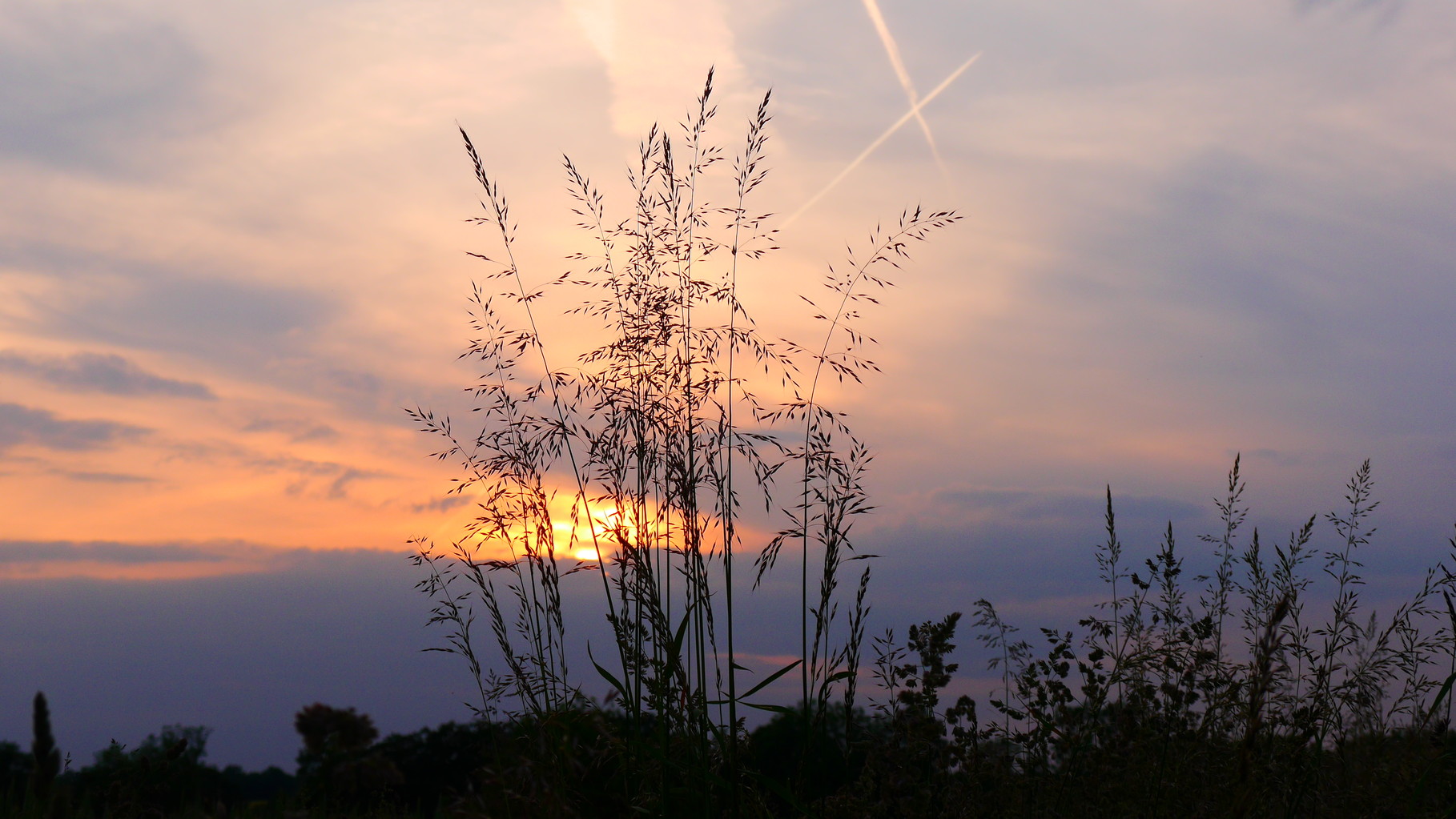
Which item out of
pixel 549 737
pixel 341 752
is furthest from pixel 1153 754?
pixel 341 752

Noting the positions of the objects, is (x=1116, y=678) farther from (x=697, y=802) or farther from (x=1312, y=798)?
(x=697, y=802)

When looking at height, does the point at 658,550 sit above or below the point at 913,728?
above

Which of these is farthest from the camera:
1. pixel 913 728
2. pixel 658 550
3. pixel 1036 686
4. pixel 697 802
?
pixel 1036 686

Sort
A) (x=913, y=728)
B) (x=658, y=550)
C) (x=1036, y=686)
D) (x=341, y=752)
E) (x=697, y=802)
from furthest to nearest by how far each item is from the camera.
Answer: (x=1036, y=686), (x=913, y=728), (x=658, y=550), (x=697, y=802), (x=341, y=752)

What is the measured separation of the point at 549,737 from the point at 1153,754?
235cm

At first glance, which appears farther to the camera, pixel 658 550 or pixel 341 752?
pixel 658 550

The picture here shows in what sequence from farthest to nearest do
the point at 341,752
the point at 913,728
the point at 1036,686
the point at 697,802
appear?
the point at 1036,686
the point at 913,728
the point at 697,802
the point at 341,752

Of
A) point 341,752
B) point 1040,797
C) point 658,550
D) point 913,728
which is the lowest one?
point 1040,797

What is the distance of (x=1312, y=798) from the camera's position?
3359mm

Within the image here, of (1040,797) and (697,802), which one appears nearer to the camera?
(697,802)

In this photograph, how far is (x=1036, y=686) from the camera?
13.6 feet

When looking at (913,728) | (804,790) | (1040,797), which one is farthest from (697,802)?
(1040,797)

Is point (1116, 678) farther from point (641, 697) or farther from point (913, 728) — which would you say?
point (641, 697)

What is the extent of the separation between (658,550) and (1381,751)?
9.38ft
